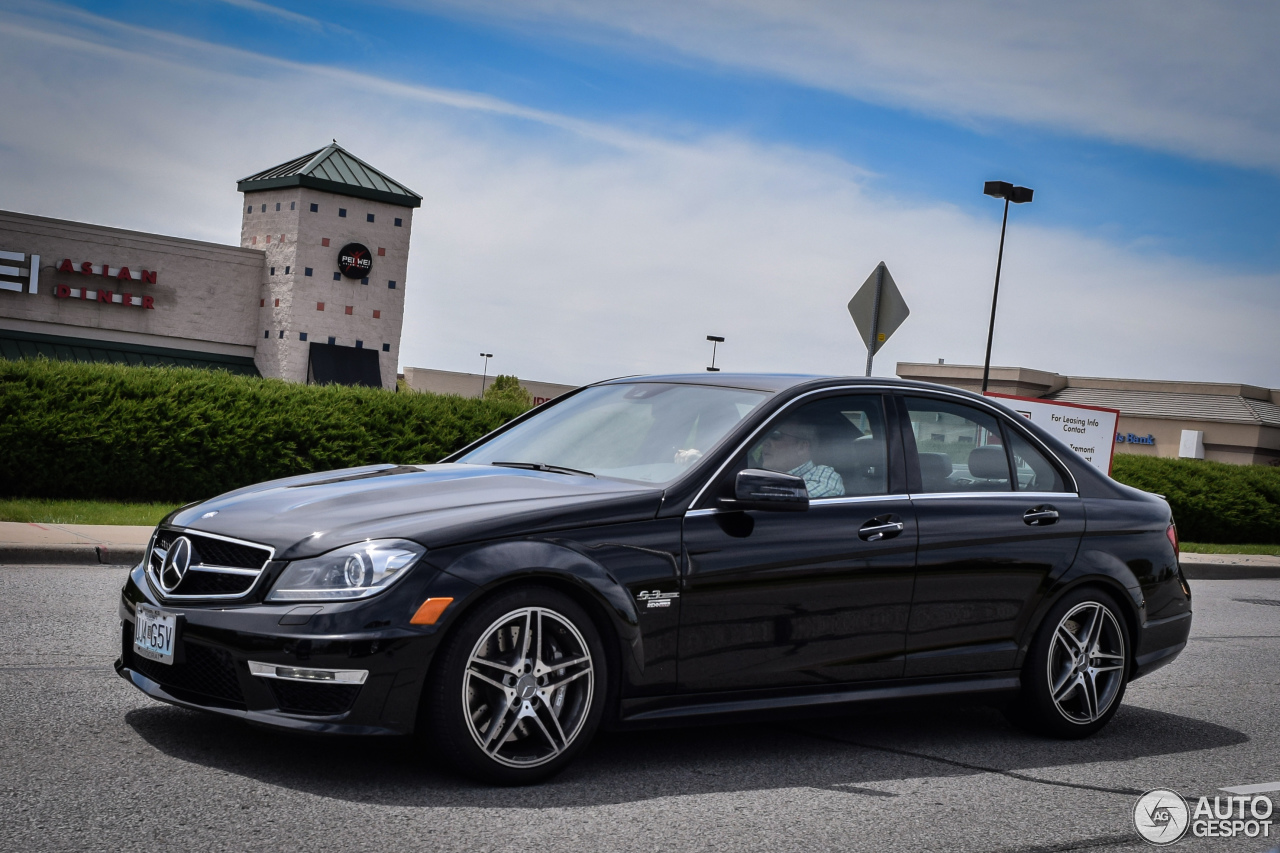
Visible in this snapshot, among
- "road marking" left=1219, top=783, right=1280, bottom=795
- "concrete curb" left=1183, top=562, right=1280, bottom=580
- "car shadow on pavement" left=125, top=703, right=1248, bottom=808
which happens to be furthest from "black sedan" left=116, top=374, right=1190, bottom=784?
"concrete curb" left=1183, top=562, right=1280, bottom=580

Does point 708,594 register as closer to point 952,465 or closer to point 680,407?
point 680,407

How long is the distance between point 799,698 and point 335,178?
2634cm

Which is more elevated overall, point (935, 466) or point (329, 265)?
point (329, 265)

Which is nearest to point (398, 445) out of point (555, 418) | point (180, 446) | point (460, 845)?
point (180, 446)

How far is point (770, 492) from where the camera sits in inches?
201

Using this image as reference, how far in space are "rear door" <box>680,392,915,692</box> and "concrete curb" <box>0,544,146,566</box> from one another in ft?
22.6

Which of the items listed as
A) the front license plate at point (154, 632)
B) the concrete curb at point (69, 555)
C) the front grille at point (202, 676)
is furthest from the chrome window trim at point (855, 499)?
the concrete curb at point (69, 555)

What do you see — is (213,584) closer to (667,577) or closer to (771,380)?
(667,577)

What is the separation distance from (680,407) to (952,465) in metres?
1.34

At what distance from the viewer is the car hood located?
180 inches

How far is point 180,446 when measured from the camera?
50.5ft

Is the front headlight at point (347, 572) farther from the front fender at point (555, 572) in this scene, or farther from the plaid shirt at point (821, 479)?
the plaid shirt at point (821, 479)

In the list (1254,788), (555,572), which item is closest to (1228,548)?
(1254,788)

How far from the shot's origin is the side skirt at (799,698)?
4984 millimetres
